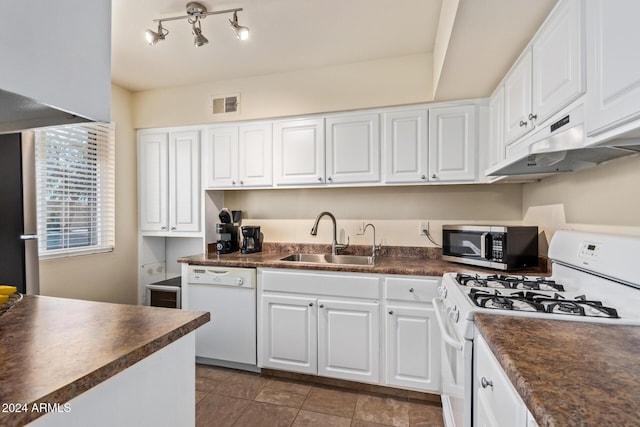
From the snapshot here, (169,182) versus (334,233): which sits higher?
(169,182)

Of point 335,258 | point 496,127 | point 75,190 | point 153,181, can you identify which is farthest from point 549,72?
point 75,190

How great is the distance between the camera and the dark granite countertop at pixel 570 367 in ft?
1.86

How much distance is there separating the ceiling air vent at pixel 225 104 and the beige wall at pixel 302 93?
0.14 ft

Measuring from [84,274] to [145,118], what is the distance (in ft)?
5.14

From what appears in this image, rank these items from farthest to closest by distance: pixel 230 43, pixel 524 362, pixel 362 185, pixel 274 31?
pixel 362 185
pixel 230 43
pixel 274 31
pixel 524 362

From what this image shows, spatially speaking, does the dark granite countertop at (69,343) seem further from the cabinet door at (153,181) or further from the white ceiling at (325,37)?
the cabinet door at (153,181)

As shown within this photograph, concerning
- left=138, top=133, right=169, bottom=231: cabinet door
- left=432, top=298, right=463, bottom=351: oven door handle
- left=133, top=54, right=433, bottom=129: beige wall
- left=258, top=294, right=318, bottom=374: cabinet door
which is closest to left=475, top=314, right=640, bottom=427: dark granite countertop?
left=432, top=298, right=463, bottom=351: oven door handle

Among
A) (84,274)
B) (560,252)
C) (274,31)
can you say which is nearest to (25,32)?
(274,31)

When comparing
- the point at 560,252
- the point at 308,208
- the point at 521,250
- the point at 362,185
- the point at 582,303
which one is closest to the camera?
the point at 582,303

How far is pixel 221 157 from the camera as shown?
9.40 feet

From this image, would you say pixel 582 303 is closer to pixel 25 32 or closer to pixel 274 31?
pixel 25 32

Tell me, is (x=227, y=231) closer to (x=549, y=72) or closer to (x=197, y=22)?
(x=197, y=22)

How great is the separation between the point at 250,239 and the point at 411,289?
5.02 feet

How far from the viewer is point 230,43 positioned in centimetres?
228
